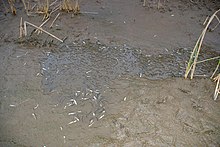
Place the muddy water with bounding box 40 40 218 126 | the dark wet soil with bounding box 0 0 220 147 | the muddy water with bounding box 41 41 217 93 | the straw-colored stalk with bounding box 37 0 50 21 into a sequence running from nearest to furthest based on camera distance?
the dark wet soil with bounding box 0 0 220 147 < the muddy water with bounding box 40 40 218 126 < the muddy water with bounding box 41 41 217 93 < the straw-colored stalk with bounding box 37 0 50 21

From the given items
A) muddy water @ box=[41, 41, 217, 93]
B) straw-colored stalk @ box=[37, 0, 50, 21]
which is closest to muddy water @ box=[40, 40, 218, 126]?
muddy water @ box=[41, 41, 217, 93]

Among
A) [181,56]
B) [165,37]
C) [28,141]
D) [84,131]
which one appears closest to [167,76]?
[181,56]

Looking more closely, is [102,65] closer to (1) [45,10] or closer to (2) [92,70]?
(2) [92,70]

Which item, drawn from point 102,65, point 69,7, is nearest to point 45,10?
point 69,7

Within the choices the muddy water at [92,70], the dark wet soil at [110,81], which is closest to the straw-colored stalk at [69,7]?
the dark wet soil at [110,81]

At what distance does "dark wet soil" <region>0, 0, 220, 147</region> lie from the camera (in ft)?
7.29

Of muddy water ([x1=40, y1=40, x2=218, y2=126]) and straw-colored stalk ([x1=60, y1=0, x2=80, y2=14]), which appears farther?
straw-colored stalk ([x1=60, y1=0, x2=80, y2=14])

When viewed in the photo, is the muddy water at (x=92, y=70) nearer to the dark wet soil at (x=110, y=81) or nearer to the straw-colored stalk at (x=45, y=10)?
the dark wet soil at (x=110, y=81)

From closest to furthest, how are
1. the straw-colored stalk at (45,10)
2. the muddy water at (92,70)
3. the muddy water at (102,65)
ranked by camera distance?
the muddy water at (92,70)
the muddy water at (102,65)
the straw-colored stalk at (45,10)

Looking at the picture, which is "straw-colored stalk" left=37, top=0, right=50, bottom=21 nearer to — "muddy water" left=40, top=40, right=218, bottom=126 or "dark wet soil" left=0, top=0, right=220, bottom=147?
"dark wet soil" left=0, top=0, right=220, bottom=147

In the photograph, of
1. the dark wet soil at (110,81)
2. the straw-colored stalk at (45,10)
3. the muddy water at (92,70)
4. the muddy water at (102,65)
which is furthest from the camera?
the straw-colored stalk at (45,10)

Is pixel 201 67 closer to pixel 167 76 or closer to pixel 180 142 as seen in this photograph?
pixel 167 76

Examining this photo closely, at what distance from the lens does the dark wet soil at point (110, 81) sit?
7.29 ft

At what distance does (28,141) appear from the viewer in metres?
2.15
